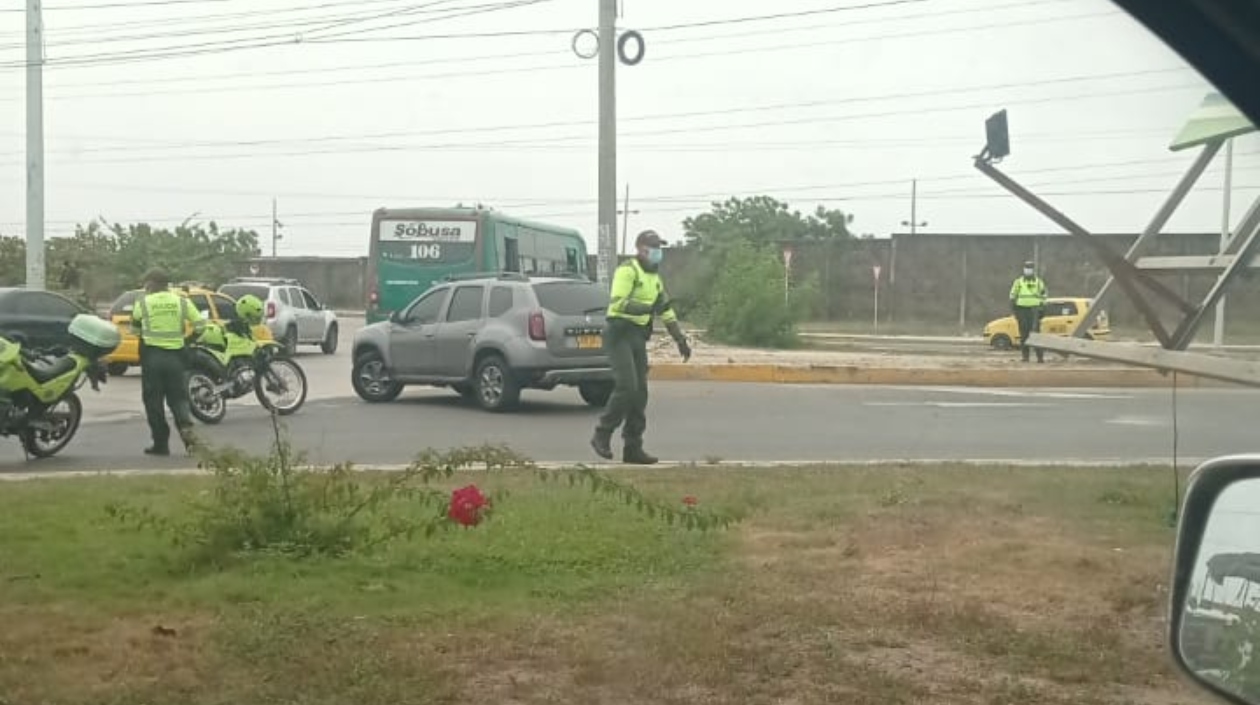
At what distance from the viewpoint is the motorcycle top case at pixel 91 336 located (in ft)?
41.1

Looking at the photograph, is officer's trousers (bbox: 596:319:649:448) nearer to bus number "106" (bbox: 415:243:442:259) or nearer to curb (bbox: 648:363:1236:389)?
curb (bbox: 648:363:1236:389)

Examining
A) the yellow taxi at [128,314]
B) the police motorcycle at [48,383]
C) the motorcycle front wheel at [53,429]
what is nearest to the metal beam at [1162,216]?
the police motorcycle at [48,383]

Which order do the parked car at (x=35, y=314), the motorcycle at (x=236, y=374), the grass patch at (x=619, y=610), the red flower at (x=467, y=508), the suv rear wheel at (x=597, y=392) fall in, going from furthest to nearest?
1. the parked car at (x=35, y=314)
2. the suv rear wheel at (x=597, y=392)
3. the motorcycle at (x=236, y=374)
4. the red flower at (x=467, y=508)
5. the grass patch at (x=619, y=610)

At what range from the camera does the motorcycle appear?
49.2 ft

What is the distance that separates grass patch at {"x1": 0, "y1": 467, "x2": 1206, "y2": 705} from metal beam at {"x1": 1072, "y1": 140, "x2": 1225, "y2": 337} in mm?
1311

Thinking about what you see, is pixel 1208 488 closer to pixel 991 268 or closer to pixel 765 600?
pixel 765 600

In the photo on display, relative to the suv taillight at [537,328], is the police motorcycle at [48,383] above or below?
below

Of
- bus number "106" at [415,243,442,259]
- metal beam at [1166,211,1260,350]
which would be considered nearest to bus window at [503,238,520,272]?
bus number "106" at [415,243,442,259]

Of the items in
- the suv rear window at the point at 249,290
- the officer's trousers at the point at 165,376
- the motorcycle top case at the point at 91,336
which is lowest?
the officer's trousers at the point at 165,376

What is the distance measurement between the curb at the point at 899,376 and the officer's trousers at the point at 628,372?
1001 centimetres

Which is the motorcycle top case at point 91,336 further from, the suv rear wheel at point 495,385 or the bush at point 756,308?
the bush at point 756,308

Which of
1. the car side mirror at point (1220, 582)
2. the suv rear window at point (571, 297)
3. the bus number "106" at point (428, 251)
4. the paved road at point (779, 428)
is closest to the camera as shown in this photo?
the car side mirror at point (1220, 582)

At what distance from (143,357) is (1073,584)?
8.43 meters

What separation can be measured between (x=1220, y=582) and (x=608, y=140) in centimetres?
1976
